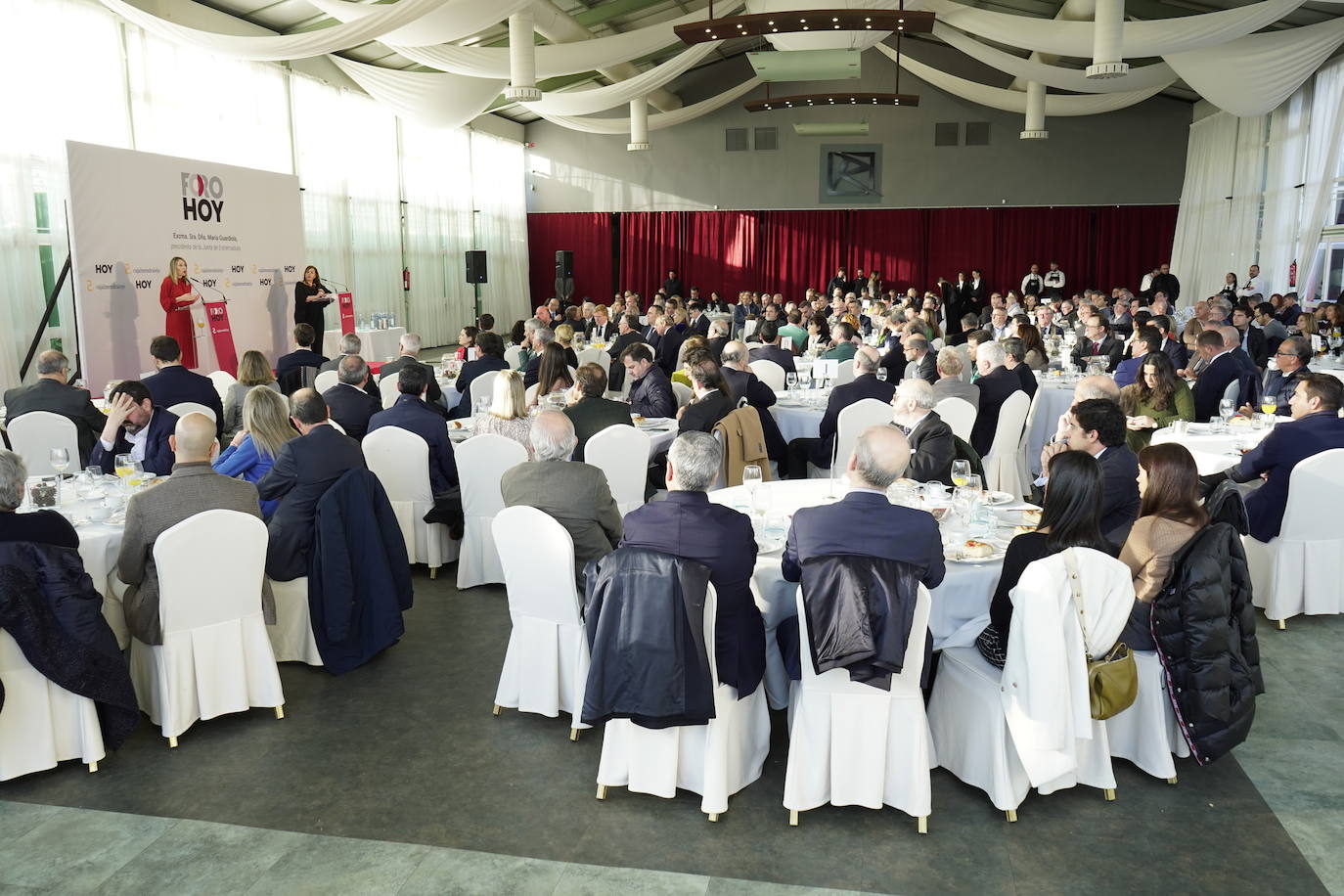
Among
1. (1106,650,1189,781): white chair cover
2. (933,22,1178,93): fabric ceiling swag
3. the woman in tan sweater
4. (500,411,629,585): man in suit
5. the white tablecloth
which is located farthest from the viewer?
the white tablecloth

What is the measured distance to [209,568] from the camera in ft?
12.7

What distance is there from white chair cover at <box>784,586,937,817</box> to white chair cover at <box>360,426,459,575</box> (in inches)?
125

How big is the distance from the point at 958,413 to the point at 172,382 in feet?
17.0

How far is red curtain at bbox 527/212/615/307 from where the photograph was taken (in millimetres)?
24453

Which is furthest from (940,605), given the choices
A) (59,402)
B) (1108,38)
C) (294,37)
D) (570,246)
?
(570,246)

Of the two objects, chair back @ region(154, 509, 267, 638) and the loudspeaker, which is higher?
the loudspeaker

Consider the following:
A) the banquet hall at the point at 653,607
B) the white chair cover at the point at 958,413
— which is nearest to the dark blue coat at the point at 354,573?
the banquet hall at the point at 653,607

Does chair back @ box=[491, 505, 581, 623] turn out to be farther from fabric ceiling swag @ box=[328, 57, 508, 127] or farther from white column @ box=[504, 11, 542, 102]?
fabric ceiling swag @ box=[328, 57, 508, 127]

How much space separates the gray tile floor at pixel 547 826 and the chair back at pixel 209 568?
53cm

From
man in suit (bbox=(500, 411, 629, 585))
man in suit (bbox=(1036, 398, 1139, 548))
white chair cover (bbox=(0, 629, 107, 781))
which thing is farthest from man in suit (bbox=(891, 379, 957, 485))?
white chair cover (bbox=(0, 629, 107, 781))

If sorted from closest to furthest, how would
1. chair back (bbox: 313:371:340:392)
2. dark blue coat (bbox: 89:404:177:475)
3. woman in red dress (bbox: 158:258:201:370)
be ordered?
dark blue coat (bbox: 89:404:177:475)
chair back (bbox: 313:371:340:392)
woman in red dress (bbox: 158:258:201:370)

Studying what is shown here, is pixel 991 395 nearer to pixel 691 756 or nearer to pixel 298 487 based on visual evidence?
pixel 691 756

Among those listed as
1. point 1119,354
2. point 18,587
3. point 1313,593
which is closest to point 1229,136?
point 1119,354

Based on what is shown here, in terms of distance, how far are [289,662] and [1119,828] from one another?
3564 mm
